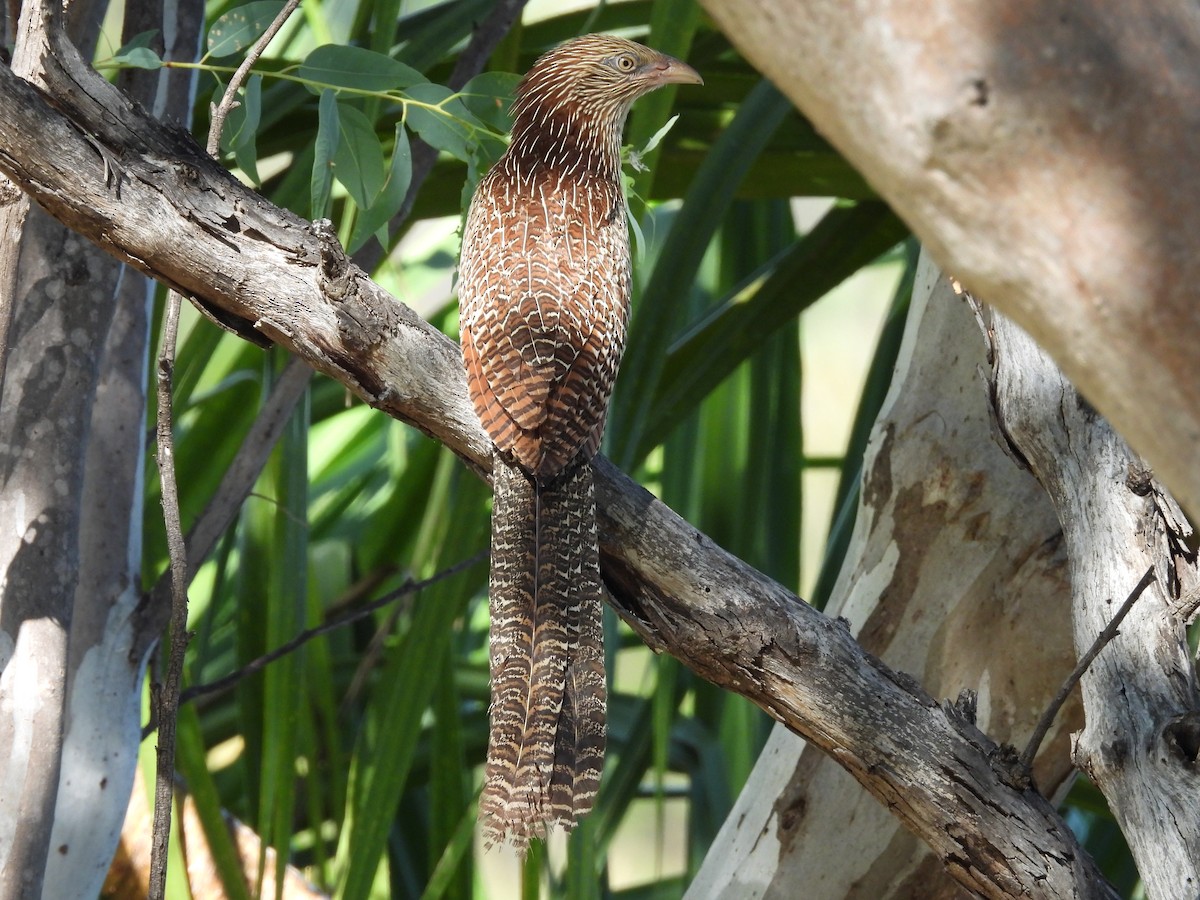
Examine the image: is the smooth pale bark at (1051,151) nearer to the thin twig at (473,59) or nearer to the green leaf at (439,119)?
the green leaf at (439,119)

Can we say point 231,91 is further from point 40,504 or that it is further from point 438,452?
point 438,452

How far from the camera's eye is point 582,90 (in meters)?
2.32

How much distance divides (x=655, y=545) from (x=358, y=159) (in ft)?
2.11

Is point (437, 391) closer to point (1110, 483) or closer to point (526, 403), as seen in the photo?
point (526, 403)

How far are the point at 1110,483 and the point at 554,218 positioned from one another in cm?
93

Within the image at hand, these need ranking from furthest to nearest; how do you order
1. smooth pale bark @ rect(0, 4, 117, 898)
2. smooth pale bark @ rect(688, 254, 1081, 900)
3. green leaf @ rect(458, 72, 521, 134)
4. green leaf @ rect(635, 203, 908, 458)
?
green leaf @ rect(635, 203, 908, 458) → smooth pale bark @ rect(688, 254, 1081, 900) → green leaf @ rect(458, 72, 521, 134) → smooth pale bark @ rect(0, 4, 117, 898)

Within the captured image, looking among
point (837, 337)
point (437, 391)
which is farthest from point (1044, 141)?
point (837, 337)

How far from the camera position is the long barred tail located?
142 cm

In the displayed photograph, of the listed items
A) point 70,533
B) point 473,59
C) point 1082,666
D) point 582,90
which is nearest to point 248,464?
point 70,533

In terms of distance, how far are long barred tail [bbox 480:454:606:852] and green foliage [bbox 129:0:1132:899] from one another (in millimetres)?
423

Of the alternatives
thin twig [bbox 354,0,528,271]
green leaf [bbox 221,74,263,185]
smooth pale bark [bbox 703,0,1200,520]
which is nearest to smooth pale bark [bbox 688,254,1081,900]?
thin twig [bbox 354,0,528,271]

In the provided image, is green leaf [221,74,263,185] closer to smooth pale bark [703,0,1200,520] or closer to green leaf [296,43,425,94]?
green leaf [296,43,425,94]

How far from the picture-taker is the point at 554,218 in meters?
1.93

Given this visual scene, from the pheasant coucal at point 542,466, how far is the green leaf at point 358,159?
237 mm
